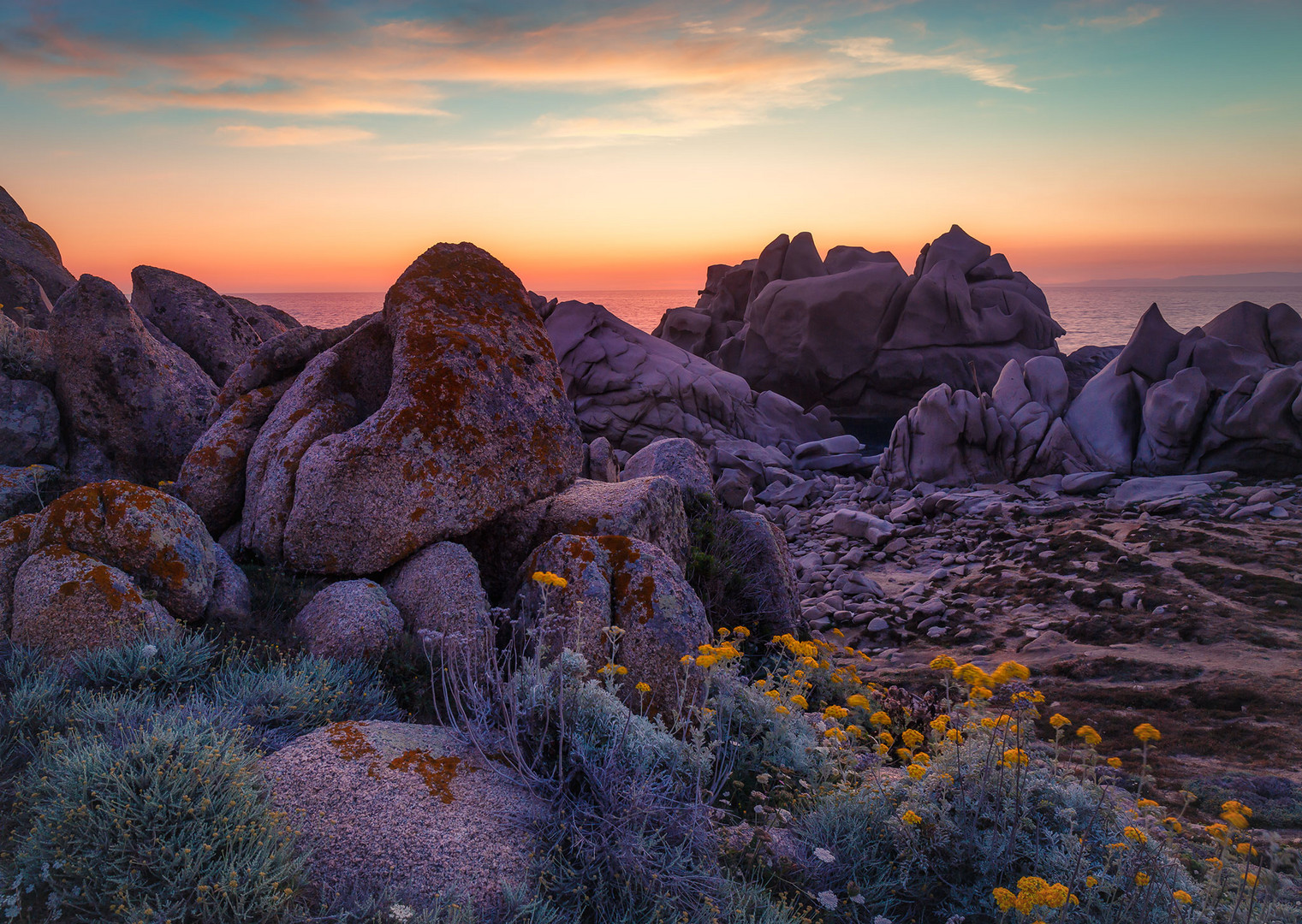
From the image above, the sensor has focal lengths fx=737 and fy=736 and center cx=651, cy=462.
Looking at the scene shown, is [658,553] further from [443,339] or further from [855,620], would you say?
[855,620]

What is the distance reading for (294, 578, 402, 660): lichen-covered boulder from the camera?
550 cm

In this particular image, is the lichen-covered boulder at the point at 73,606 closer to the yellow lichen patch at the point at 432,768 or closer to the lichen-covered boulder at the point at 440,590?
the lichen-covered boulder at the point at 440,590

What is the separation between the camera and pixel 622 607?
5984 mm

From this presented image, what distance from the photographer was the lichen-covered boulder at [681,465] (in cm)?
1033

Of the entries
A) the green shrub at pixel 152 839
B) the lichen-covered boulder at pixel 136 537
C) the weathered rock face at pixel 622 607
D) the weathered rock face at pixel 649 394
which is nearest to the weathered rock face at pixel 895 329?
the weathered rock face at pixel 649 394

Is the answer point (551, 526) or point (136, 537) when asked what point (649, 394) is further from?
point (136, 537)

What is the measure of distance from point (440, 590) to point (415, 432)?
4.74 ft

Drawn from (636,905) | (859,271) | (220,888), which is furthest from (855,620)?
(859,271)

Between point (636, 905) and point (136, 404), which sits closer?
point (636, 905)

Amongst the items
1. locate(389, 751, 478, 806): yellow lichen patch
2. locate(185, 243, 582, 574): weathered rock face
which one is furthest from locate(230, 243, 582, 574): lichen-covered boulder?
locate(389, 751, 478, 806): yellow lichen patch

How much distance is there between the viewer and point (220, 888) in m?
2.91

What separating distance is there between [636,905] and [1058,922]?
1.97 metres

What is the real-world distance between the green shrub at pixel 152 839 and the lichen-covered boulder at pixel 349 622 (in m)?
1.97

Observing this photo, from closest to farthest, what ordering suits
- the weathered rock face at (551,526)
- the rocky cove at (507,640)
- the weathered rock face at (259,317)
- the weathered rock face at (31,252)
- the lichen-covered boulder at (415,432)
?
1. the rocky cove at (507,640)
2. the lichen-covered boulder at (415,432)
3. the weathered rock face at (551,526)
4. the weathered rock face at (259,317)
5. the weathered rock face at (31,252)
